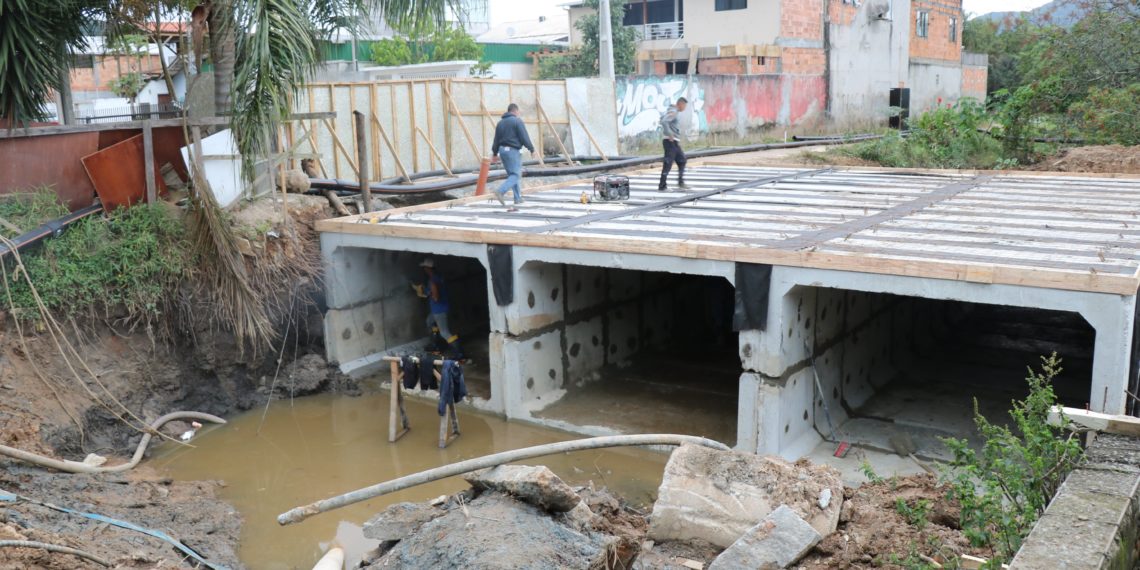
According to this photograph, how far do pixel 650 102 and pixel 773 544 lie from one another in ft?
87.7

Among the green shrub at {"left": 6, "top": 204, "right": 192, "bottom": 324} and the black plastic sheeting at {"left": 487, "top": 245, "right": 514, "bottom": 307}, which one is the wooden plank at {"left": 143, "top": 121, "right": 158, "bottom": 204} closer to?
the green shrub at {"left": 6, "top": 204, "right": 192, "bottom": 324}

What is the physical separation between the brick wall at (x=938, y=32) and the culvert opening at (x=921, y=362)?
31439 mm

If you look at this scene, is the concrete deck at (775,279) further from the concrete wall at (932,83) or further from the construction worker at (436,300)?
the concrete wall at (932,83)

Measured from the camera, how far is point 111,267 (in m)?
11.9

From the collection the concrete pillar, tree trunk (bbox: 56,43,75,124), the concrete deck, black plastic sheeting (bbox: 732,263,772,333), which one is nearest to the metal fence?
tree trunk (bbox: 56,43,75,124)

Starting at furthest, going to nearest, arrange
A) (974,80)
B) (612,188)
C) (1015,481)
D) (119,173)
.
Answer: (974,80)
(612,188)
(119,173)
(1015,481)

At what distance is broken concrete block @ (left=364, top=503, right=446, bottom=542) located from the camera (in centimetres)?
722

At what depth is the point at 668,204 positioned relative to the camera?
14758 mm

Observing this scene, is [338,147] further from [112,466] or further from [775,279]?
[775,279]

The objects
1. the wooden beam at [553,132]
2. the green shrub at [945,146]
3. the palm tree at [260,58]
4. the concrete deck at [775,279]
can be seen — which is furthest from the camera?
the green shrub at [945,146]

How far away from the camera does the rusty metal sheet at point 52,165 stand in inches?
483

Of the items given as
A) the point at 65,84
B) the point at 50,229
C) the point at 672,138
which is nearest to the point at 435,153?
the point at 672,138

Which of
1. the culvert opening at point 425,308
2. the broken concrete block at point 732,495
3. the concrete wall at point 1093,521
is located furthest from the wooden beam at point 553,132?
the concrete wall at point 1093,521

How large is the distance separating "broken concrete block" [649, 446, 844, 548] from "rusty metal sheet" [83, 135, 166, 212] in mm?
9613
